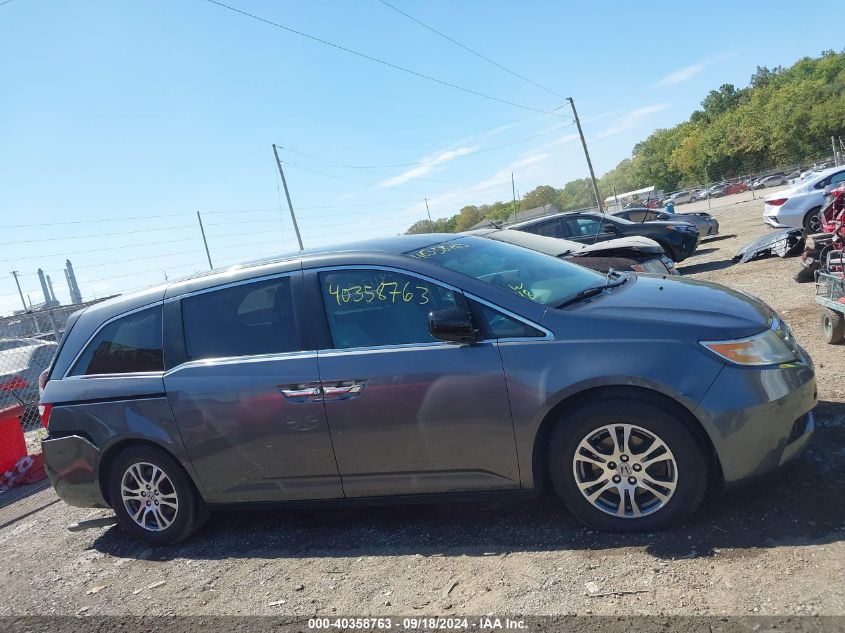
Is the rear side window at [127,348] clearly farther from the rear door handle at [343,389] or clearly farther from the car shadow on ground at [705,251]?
the car shadow on ground at [705,251]

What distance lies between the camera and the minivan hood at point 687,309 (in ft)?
11.0

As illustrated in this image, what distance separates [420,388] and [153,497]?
218 centimetres

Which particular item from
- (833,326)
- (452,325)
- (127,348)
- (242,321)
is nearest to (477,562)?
(452,325)

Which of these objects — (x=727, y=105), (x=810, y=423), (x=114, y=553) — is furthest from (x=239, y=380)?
(x=727, y=105)

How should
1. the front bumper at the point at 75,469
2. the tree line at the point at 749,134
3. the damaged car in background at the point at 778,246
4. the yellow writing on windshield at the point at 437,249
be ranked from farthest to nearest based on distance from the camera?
the tree line at the point at 749,134
the damaged car in background at the point at 778,246
the front bumper at the point at 75,469
the yellow writing on windshield at the point at 437,249

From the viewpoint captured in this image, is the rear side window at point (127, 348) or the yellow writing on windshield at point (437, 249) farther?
the rear side window at point (127, 348)

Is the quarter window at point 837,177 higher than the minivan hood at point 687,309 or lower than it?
higher

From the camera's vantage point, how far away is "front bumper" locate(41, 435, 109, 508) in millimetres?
4535

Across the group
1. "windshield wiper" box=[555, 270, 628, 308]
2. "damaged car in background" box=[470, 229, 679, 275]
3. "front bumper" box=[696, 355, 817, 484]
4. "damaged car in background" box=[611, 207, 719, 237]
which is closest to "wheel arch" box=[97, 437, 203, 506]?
"windshield wiper" box=[555, 270, 628, 308]

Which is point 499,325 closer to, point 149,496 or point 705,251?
point 149,496

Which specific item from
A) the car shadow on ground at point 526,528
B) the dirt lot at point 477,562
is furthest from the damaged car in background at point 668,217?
the car shadow on ground at point 526,528

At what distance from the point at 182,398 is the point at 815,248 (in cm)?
777

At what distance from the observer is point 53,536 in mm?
5258

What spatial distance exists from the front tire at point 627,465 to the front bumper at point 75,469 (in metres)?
3.17
